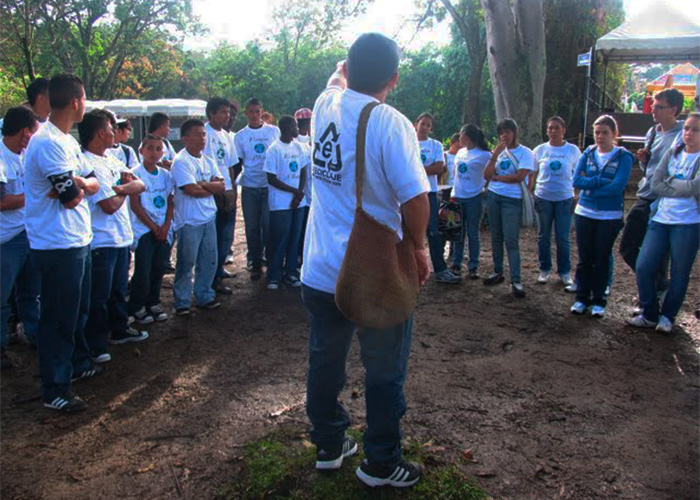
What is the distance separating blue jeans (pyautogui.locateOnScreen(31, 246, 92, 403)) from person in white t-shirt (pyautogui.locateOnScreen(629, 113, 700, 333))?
4.83 m

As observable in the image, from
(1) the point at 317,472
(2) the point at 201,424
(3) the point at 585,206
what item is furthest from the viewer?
(3) the point at 585,206

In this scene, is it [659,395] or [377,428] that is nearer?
[377,428]

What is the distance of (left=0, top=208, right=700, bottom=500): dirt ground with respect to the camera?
10.3 ft

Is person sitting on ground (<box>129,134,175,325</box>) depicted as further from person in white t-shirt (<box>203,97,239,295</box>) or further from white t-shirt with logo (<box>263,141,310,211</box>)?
white t-shirt with logo (<box>263,141,310,211</box>)

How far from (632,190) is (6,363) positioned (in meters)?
13.8

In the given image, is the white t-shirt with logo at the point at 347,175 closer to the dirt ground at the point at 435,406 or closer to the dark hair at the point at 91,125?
the dirt ground at the point at 435,406

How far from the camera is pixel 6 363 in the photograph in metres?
4.59

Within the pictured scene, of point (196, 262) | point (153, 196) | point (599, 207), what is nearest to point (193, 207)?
point (153, 196)

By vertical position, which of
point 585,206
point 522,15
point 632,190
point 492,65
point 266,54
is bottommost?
point 632,190

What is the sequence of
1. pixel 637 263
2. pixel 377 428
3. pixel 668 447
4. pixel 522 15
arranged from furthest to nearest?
pixel 522 15, pixel 637 263, pixel 668 447, pixel 377 428

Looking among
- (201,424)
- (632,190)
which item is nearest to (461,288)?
(201,424)

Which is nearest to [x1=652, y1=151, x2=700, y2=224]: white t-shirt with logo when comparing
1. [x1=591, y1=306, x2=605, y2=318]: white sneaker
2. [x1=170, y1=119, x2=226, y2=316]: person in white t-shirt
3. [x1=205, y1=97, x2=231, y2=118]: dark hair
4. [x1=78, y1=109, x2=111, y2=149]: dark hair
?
[x1=591, y1=306, x2=605, y2=318]: white sneaker

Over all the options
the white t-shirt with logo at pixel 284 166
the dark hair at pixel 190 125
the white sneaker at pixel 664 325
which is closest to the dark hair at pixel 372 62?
the dark hair at pixel 190 125

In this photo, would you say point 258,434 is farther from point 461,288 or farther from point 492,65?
point 492,65
